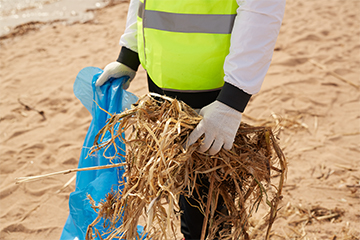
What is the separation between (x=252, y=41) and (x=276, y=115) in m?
2.15

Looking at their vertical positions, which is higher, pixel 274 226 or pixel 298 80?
pixel 298 80

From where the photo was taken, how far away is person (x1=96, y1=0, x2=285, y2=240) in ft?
3.90

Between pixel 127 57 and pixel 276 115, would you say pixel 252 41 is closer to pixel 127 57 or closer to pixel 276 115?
pixel 127 57

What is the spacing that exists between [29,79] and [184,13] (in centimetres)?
327

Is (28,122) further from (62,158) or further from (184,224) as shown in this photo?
(184,224)

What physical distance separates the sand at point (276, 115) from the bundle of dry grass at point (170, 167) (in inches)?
15.7

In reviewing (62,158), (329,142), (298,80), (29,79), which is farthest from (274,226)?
(29,79)

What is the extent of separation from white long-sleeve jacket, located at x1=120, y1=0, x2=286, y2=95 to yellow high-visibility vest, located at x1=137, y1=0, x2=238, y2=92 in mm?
66

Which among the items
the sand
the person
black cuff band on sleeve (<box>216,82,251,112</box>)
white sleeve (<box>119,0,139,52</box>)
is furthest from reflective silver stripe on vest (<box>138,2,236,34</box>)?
the sand

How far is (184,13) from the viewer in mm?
1244

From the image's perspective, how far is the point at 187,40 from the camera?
4.21 feet

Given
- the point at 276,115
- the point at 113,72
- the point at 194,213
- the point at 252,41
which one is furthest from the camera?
the point at 276,115

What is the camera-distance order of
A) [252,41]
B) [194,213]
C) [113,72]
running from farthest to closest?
1. [113,72]
2. [194,213]
3. [252,41]

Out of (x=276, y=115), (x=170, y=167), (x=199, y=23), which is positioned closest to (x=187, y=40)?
(x=199, y=23)
